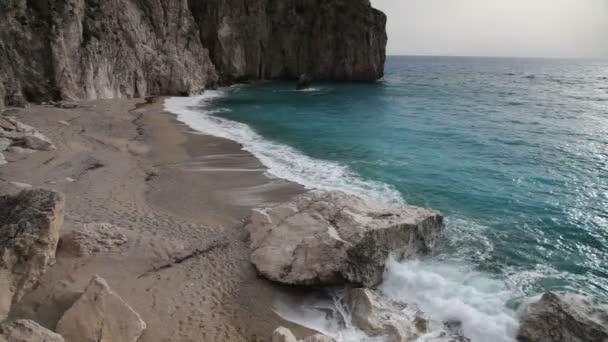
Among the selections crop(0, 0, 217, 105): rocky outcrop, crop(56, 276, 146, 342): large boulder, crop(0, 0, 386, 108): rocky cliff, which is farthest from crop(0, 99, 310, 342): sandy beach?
crop(0, 0, 386, 108): rocky cliff

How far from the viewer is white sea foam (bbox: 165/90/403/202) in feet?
54.8

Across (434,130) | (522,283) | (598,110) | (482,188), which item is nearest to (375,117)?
(434,130)

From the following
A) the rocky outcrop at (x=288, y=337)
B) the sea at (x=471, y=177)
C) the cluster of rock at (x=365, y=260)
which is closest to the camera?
the rocky outcrop at (x=288, y=337)

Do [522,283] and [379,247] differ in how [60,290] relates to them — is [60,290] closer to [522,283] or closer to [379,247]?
[379,247]

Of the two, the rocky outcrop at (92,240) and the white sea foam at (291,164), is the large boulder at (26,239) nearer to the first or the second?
the rocky outcrop at (92,240)

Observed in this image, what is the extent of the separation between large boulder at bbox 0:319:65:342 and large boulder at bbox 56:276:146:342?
956 millimetres

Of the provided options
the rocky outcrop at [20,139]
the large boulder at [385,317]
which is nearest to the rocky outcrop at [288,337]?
the large boulder at [385,317]

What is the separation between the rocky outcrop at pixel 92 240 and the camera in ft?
32.0

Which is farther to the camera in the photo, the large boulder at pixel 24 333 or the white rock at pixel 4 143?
the white rock at pixel 4 143

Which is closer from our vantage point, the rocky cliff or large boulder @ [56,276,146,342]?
large boulder @ [56,276,146,342]

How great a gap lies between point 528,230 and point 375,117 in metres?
23.1

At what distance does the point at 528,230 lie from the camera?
13.3m

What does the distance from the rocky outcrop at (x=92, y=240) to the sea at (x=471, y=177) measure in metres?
4.99

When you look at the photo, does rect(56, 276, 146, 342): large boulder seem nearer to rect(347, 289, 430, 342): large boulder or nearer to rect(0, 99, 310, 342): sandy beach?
rect(0, 99, 310, 342): sandy beach
